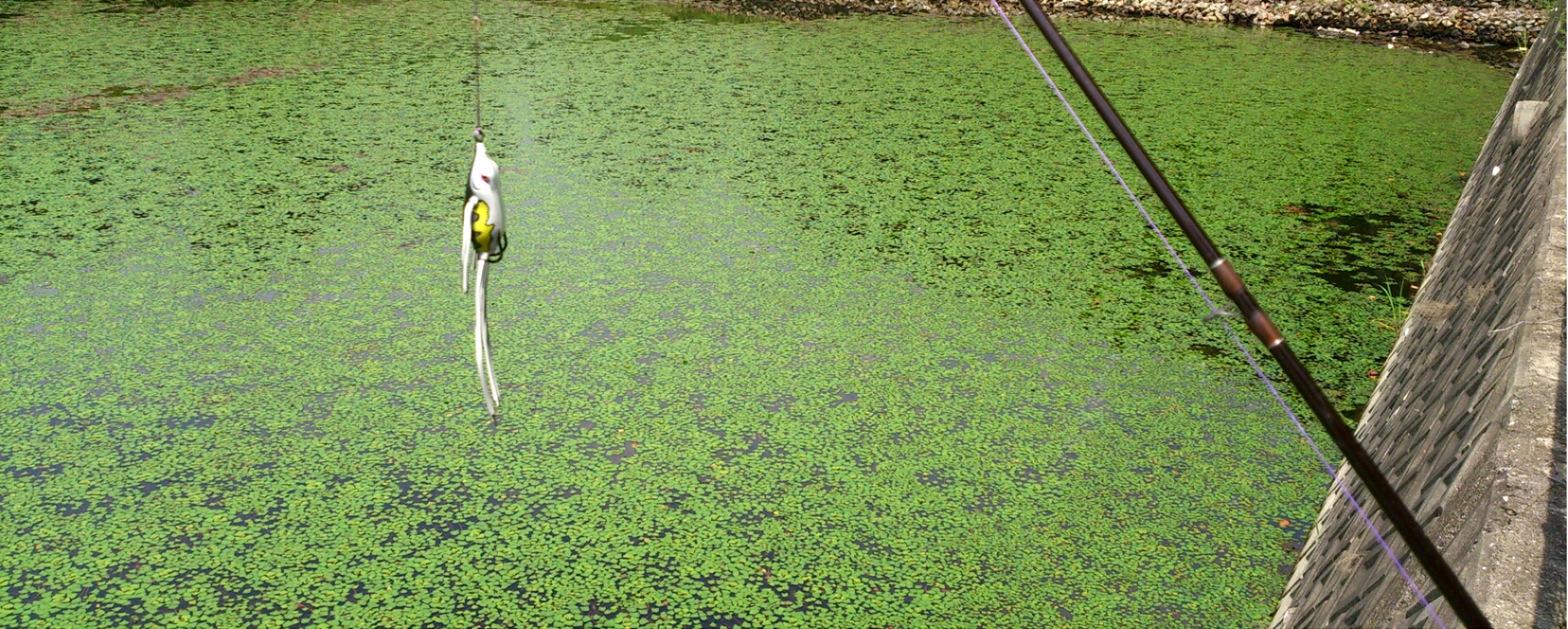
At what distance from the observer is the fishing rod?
70cm

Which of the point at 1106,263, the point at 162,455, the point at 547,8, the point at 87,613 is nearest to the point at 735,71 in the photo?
the point at 547,8

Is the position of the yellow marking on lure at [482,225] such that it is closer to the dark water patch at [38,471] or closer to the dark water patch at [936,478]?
the dark water patch at [936,478]

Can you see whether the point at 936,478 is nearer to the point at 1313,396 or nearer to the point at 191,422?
the point at 1313,396

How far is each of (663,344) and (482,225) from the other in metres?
1.26

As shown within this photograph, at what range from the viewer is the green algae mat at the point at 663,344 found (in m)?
1.75

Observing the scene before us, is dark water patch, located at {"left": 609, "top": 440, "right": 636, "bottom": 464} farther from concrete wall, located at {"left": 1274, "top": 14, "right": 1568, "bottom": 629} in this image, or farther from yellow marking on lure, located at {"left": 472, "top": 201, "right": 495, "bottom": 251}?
concrete wall, located at {"left": 1274, "top": 14, "right": 1568, "bottom": 629}

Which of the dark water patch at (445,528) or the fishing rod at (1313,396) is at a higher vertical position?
the fishing rod at (1313,396)

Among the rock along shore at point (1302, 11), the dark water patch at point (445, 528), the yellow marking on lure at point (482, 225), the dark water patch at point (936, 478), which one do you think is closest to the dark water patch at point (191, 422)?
the dark water patch at point (445, 528)

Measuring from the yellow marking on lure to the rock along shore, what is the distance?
5138 millimetres

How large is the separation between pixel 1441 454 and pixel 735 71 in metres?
3.81

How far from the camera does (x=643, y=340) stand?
250 cm

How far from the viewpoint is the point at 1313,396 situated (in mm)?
782

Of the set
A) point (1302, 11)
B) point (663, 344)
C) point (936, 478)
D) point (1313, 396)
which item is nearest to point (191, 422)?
point (663, 344)

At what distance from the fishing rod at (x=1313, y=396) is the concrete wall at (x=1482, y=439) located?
0.13 metres
